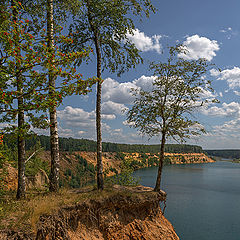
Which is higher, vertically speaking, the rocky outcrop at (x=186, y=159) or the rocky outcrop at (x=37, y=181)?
the rocky outcrop at (x=37, y=181)

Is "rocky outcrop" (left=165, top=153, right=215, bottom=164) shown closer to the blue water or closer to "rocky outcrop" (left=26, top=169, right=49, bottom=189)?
the blue water

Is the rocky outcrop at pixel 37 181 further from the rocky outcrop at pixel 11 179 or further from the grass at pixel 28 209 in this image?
the grass at pixel 28 209

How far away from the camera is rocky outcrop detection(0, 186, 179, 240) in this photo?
8.84m

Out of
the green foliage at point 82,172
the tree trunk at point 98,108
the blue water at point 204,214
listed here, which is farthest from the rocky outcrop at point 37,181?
the green foliage at point 82,172

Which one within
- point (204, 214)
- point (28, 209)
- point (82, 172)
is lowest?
point (82, 172)

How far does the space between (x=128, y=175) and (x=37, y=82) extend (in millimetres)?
25746

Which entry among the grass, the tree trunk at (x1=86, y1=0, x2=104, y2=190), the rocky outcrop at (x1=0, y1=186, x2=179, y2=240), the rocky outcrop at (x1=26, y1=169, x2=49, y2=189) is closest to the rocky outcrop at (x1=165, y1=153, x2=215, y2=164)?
the rocky outcrop at (x1=26, y1=169, x2=49, y2=189)

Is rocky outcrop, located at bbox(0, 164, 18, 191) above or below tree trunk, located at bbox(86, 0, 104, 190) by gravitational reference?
below

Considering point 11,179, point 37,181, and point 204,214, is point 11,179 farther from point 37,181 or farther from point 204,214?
point 204,214

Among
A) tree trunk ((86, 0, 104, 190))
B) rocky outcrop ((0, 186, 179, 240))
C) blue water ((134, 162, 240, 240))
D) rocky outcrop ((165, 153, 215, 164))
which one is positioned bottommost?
rocky outcrop ((165, 153, 215, 164))

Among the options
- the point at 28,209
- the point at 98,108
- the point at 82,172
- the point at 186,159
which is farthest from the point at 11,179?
the point at 186,159

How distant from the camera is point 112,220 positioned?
12703mm

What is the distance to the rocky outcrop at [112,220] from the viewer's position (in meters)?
8.84

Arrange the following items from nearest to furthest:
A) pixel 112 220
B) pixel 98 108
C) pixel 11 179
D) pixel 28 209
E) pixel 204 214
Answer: pixel 28 209 → pixel 112 220 → pixel 98 108 → pixel 11 179 → pixel 204 214
